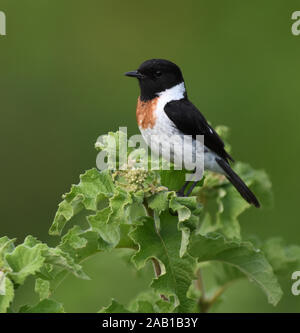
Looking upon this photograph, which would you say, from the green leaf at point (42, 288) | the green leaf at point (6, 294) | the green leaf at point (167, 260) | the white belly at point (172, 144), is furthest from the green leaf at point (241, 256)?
the white belly at point (172, 144)

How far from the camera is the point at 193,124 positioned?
13.5 ft

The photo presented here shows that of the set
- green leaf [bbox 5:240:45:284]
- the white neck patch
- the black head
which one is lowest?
green leaf [bbox 5:240:45:284]

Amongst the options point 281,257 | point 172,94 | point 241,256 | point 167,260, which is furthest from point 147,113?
point 167,260

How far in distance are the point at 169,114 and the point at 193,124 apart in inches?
6.2

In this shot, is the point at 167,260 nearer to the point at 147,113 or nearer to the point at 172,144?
the point at 172,144

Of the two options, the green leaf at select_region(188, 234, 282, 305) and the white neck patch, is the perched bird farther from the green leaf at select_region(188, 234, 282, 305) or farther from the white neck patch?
the green leaf at select_region(188, 234, 282, 305)

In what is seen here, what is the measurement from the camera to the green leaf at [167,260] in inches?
99.6

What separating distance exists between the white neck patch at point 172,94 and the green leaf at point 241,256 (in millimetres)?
1549

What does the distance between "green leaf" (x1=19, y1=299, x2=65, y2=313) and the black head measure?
7.38 ft

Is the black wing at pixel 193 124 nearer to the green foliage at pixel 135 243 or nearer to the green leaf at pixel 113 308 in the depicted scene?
the green foliage at pixel 135 243

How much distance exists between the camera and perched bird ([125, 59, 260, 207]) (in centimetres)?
407

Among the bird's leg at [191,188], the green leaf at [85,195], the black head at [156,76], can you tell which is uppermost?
the black head at [156,76]

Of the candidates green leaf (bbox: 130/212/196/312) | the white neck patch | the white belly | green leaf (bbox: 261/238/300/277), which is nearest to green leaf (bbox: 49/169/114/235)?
green leaf (bbox: 130/212/196/312)

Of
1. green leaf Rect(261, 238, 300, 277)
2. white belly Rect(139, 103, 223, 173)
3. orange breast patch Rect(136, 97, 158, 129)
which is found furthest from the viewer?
orange breast patch Rect(136, 97, 158, 129)
